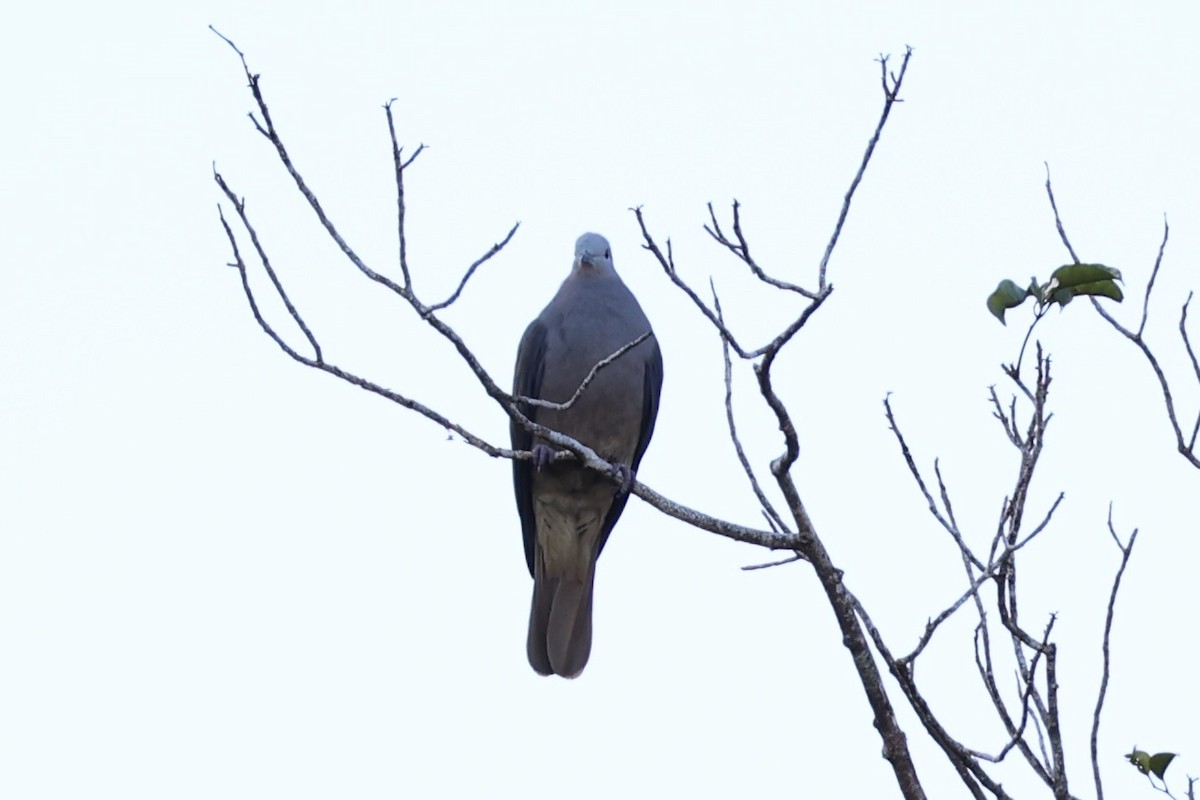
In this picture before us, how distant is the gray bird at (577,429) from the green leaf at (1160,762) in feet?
8.48

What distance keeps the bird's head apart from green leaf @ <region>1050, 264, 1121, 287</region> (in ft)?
8.94

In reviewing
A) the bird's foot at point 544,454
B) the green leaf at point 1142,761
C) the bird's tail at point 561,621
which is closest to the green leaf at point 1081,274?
the green leaf at point 1142,761

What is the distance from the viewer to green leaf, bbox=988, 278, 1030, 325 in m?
3.50

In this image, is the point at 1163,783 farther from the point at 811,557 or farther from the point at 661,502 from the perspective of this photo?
the point at 661,502

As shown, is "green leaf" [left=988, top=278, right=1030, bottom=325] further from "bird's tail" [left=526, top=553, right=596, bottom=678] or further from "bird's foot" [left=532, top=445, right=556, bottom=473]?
Result: "bird's tail" [left=526, top=553, right=596, bottom=678]

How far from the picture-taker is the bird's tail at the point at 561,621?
6.03 m

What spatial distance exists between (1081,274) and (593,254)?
2802mm

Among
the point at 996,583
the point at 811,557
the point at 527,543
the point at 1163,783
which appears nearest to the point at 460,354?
the point at 811,557

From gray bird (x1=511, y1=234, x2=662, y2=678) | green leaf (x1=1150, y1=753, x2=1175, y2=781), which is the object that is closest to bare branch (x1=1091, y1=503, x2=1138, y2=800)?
green leaf (x1=1150, y1=753, x2=1175, y2=781)

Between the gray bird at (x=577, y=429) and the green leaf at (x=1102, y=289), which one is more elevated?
→ the gray bird at (x=577, y=429)

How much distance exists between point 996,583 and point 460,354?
4.14 ft

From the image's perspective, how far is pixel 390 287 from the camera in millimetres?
3250

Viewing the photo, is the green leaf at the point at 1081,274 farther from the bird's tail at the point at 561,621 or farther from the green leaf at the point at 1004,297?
the bird's tail at the point at 561,621

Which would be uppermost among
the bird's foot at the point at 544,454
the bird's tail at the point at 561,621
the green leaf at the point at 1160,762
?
the bird's foot at the point at 544,454
